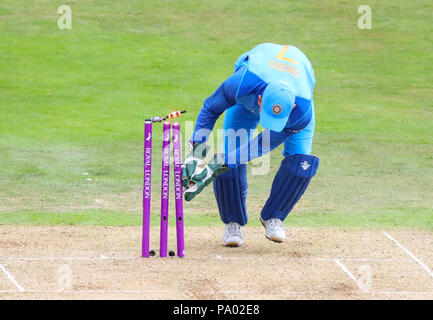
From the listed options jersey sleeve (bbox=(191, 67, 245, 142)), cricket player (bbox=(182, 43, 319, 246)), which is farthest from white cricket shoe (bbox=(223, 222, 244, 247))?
jersey sleeve (bbox=(191, 67, 245, 142))

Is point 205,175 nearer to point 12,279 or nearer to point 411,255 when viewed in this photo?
point 12,279

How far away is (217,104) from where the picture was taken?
7730mm

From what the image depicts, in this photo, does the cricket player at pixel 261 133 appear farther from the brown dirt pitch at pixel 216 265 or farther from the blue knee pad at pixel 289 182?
the brown dirt pitch at pixel 216 265

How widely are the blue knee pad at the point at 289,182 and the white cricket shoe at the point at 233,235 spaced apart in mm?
315

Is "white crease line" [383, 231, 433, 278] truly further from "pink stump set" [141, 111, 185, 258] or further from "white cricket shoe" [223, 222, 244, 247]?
"pink stump set" [141, 111, 185, 258]

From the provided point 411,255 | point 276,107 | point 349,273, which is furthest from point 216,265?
point 411,255

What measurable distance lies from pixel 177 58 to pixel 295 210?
35.9 feet

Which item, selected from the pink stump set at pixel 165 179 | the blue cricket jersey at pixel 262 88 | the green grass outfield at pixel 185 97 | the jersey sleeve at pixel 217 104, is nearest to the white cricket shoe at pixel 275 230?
the pink stump set at pixel 165 179

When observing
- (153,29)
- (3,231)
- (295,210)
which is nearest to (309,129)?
(295,210)

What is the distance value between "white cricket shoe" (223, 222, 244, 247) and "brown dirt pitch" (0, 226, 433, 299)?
0.31ft

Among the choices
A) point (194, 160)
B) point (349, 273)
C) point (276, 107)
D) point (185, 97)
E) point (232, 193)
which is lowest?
point (349, 273)

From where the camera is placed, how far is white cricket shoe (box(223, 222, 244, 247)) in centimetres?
853

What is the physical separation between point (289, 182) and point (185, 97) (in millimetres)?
10266

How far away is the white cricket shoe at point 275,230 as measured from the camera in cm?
823
